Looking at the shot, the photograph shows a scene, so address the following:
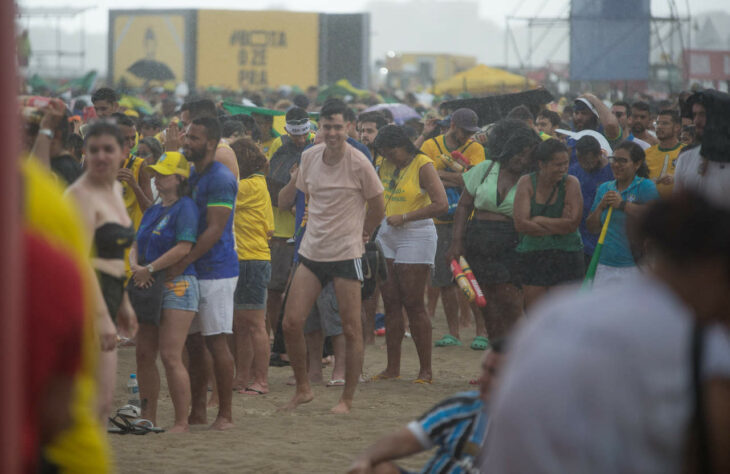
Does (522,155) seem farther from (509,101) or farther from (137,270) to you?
(509,101)

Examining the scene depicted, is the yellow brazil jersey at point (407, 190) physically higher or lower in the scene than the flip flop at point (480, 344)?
higher

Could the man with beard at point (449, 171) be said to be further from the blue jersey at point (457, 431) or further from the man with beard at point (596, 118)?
the blue jersey at point (457, 431)

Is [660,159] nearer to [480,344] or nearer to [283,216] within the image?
[480,344]

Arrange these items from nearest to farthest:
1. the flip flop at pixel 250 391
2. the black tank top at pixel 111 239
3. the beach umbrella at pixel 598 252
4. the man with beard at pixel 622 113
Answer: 1. the black tank top at pixel 111 239
2. the beach umbrella at pixel 598 252
3. the flip flop at pixel 250 391
4. the man with beard at pixel 622 113

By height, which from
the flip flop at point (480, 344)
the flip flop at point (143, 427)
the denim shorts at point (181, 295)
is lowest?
the flip flop at point (480, 344)

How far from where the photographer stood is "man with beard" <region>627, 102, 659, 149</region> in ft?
34.1

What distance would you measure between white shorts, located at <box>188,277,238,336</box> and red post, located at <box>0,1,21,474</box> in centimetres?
470

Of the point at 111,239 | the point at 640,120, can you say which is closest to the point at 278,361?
the point at 640,120

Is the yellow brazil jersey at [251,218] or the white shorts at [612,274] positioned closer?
the white shorts at [612,274]

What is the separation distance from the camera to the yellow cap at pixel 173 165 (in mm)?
6441

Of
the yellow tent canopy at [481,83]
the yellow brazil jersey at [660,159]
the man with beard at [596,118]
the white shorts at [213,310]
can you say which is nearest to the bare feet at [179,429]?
the white shorts at [213,310]

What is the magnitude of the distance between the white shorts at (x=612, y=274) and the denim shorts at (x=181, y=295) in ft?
8.31

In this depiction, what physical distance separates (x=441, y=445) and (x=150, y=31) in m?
43.0

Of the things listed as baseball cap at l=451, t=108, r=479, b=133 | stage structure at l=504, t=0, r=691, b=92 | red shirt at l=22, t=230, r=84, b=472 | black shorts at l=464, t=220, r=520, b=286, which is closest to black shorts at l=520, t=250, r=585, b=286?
black shorts at l=464, t=220, r=520, b=286
